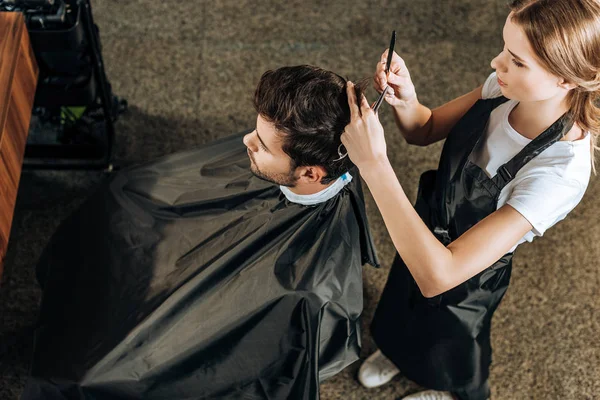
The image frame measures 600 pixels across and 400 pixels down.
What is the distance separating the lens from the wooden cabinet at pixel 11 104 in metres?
1.73

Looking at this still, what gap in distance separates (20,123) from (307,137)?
2.79ft

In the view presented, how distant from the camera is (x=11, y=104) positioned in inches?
69.3

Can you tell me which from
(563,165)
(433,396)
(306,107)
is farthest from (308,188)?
(433,396)

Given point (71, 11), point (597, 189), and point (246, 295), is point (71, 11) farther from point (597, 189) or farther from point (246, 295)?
point (597, 189)

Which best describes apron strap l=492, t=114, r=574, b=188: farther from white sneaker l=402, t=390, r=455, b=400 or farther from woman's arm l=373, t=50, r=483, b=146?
white sneaker l=402, t=390, r=455, b=400

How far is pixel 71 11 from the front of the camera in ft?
6.47

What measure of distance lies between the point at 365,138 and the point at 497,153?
0.35 metres

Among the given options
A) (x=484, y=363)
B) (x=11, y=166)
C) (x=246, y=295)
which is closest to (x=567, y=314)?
(x=484, y=363)

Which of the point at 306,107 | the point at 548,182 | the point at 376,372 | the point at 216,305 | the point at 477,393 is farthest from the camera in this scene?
the point at 376,372

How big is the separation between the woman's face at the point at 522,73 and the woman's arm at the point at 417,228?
229 millimetres

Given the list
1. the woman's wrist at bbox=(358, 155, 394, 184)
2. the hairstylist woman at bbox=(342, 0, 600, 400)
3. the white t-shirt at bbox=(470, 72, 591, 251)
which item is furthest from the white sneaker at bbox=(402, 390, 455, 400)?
the woman's wrist at bbox=(358, 155, 394, 184)

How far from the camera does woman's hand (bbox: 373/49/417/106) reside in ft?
4.91

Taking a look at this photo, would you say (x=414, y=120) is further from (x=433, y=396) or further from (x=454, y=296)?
(x=433, y=396)

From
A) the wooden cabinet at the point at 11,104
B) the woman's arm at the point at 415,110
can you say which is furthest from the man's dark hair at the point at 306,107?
the wooden cabinet at the point at 11,104
